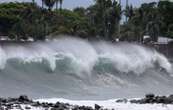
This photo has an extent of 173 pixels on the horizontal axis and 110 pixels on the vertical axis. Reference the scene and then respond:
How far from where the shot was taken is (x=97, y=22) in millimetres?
103562

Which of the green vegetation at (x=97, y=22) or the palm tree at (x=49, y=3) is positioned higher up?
the palm tree at (x=49, y=3)

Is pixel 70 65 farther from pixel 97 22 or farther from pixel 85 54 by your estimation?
pixel 97 22

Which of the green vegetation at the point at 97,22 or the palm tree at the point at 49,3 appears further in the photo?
the palm tree at the point at 49,3

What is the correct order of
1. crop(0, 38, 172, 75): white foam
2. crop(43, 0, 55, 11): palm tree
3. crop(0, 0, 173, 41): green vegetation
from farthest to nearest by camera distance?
crop(43, 0, 55, 11): palm tree < crop(0, 0, 173, 41): green vegetation < crop(0, 38, 172, 75): white foam

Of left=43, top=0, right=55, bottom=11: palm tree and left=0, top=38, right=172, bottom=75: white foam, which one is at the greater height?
left=43, top=0, right=55, bottom=11: palm tree

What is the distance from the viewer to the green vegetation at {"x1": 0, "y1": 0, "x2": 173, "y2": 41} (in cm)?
9088

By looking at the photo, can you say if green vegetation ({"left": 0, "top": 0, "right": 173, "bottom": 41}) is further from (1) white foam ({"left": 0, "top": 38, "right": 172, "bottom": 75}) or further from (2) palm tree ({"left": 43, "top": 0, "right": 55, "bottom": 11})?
(1) white foam ({"left": 0, "top": 38, "right": 172, "bottom": 75})

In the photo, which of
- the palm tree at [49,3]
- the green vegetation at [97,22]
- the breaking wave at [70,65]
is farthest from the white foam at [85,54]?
the palm tree at [49,3]

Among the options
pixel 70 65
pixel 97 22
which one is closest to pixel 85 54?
pixel 70 65

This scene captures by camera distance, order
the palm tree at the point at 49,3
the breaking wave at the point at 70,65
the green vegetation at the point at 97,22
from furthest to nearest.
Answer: the palm tree at the point at 49,3
the green vegetation at the point at 97,22
the breaking wave at the point at 70,65

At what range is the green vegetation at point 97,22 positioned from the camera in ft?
298

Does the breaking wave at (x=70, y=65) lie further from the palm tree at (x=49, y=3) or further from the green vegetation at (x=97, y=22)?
the palm tree at (x=49, y=3)

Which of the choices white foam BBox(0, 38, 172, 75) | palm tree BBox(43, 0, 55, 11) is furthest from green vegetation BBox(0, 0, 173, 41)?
white foam BBox(0, 38, 172, 75)

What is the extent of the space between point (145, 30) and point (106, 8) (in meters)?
10.8
